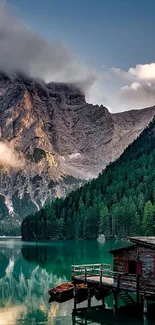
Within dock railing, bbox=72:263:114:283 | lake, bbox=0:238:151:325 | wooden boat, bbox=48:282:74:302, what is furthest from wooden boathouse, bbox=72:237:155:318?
wooden boat, bbox=48:282:74:302

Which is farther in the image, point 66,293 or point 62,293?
point 66,293

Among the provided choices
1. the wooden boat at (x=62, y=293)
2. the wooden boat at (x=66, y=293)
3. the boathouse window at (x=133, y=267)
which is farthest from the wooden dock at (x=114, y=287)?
the wooden boat at (x=62, y=293)

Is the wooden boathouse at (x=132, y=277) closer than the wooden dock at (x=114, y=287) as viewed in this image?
Yes

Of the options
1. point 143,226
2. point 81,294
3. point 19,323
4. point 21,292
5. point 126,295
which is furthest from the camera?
point 143,226

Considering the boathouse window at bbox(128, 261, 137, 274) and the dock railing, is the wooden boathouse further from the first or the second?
the dock railing

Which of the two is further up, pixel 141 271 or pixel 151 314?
pixel 141 271

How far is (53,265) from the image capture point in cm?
10288

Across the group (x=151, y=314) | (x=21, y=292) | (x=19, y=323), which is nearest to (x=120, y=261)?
(x=151, y=314)

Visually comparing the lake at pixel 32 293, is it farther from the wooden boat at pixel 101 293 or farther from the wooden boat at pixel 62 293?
the wooden boat at pixel 62 293

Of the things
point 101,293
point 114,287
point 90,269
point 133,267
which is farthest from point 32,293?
point 133,267

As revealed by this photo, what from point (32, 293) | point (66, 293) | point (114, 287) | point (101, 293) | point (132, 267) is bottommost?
point (32, 293)

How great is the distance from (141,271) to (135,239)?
360cm

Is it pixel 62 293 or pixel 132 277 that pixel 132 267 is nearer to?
Answer: pixel 132 277

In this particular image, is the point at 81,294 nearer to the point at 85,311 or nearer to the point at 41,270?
the point at 85,311
